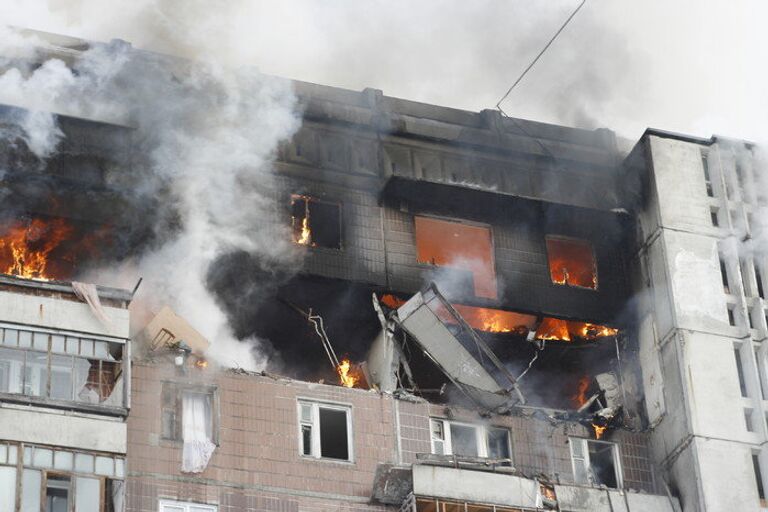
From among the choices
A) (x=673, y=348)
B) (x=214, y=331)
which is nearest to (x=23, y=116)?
(x=214, y=331)

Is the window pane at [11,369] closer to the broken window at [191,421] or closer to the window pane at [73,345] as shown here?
the window pane at [73,345]

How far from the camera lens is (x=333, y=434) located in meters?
45.5

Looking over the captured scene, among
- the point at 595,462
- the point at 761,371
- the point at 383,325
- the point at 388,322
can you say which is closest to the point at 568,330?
the point at 595,462

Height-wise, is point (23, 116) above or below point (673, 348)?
above

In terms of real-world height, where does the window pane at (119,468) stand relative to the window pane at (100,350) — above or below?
below

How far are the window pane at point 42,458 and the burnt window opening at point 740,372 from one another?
20425 millimetres

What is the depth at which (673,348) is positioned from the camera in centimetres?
4969

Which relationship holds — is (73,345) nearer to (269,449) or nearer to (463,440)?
(269,449)

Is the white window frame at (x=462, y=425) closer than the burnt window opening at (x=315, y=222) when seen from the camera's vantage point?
Yes

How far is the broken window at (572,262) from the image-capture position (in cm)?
5322

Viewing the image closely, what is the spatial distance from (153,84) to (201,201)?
375 centimetres

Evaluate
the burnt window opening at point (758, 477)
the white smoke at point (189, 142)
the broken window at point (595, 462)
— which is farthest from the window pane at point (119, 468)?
the burnt window opening at point (758, 477)

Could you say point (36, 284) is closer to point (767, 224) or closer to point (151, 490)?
point (151, 490)

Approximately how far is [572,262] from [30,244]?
16.6 m
